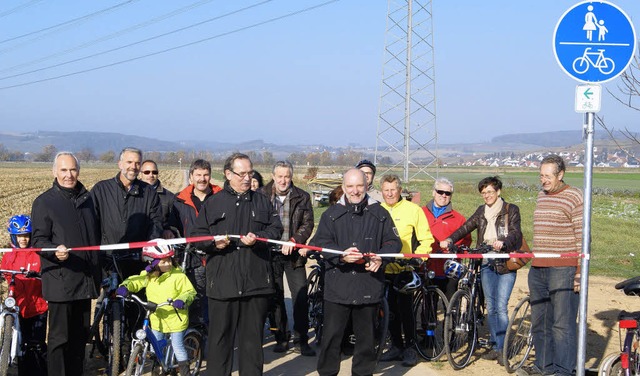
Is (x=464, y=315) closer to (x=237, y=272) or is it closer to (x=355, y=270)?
(x=355, y=270)

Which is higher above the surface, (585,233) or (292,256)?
(585,233)

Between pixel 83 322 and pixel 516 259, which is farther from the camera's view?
pixel 516 259

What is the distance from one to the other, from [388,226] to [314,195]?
26835 mm

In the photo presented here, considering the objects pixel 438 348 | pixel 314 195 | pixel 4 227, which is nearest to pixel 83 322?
pixel 438 348

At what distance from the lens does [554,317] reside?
7.43 meters

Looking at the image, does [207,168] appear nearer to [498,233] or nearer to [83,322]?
[83,322]

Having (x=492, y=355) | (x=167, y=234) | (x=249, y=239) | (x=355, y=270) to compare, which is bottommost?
(x=492, y=355)

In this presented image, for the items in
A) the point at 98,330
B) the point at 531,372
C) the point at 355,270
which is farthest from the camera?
the point at 531,372

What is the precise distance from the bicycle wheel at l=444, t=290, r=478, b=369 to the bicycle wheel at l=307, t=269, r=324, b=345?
161cm

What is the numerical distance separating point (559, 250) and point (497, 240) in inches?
43.1

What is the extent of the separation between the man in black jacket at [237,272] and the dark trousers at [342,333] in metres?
0.60

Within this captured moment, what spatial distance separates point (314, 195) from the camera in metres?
33.8

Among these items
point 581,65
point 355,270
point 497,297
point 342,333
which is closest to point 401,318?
point 497,297

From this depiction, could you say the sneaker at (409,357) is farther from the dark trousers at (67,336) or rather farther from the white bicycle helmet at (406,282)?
the dark trousers at (67,336)
